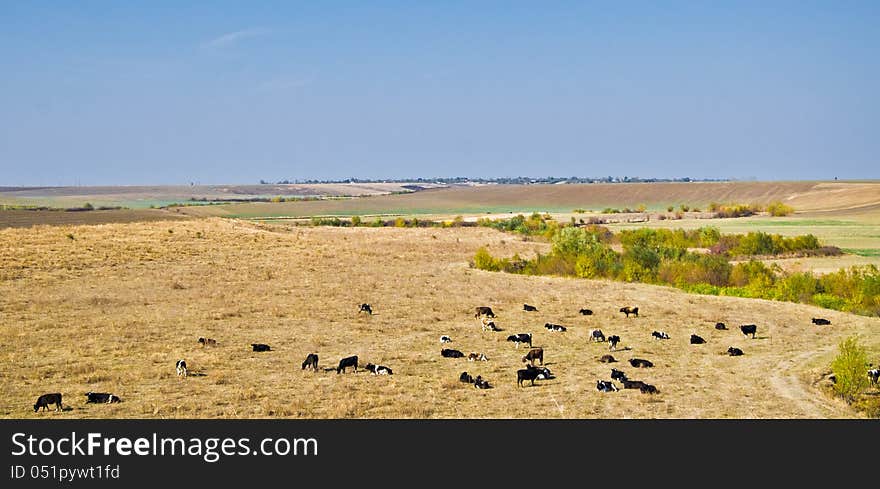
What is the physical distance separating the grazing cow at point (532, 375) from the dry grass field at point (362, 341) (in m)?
0.29

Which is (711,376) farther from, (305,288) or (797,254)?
(797,254)

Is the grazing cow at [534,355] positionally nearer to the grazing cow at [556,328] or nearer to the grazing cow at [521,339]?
the grazing cow at [521,339]

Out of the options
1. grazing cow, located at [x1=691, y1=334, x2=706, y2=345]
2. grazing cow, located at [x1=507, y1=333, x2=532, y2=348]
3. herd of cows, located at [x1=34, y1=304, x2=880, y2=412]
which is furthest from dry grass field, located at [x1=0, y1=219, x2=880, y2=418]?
grazing cow, located at [x1=507, y1=333, x2=532, y2=348]

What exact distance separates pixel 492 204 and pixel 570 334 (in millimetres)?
164136

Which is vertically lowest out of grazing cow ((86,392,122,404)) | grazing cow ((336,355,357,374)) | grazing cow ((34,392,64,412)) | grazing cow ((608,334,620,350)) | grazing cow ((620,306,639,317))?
grazing cow ((620,306,639,317))

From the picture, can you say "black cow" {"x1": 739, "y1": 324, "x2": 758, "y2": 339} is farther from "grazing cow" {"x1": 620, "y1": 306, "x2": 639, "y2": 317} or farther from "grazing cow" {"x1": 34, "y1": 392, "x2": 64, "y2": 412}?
"grazing cow" {"x1": 34, "y1": 392, "x2": 64, "y2": 412}

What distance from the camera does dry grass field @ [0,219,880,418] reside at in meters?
18.6

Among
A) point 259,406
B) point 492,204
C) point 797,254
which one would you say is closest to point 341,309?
point 259,406

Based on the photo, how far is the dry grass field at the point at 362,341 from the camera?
732 inches

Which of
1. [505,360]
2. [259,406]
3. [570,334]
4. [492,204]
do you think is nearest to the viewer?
[259,406]

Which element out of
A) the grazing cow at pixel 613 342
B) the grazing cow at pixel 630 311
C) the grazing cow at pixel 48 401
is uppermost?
the grazing cow at pixel 48 401

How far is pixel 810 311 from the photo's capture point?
1438 inches

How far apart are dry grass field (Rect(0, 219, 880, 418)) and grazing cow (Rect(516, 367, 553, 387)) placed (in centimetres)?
29

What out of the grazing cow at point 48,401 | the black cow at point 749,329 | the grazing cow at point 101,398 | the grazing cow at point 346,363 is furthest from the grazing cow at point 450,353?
the black cow at point 749,329
